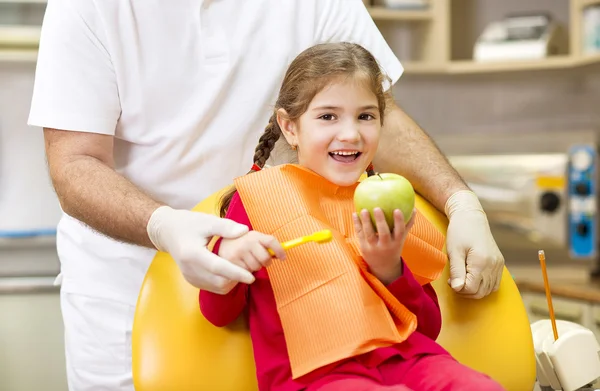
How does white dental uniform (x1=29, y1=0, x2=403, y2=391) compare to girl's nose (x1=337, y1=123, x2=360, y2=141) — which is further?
white dental uniform (x1=29, y1=0, x2=403, y2=391)

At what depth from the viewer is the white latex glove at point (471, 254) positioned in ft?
4.32

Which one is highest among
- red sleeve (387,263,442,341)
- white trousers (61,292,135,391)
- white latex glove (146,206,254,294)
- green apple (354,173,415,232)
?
green apple (354,173,415,232)

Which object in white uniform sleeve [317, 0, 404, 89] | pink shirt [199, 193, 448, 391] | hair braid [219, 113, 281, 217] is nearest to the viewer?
pink shirt [199, 193, 448, 391]

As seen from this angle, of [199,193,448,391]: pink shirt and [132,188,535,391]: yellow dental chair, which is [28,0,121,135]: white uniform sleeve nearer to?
[132,188,535,391]: yellow dental chair

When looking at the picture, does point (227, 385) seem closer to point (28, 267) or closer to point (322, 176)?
point (322, 176)

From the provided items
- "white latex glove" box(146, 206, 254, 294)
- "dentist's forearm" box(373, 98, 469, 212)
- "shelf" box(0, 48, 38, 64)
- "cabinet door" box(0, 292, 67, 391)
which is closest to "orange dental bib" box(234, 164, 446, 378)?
"white latex glove" box(146, 206, 254, 294)

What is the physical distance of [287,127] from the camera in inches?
52.2

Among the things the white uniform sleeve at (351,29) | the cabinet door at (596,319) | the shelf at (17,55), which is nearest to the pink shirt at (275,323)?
the white uniform sleeve at (351,29)

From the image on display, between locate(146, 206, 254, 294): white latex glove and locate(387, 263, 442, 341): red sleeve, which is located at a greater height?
locate(146, 206, 254, 294): white latex glove

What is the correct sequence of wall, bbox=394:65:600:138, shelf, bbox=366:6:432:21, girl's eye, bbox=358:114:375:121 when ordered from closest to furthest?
girl's eye, bbox=358:114:375:121
shelf, bbox=366:6:432:21
wall, bbox=394:65:600:138

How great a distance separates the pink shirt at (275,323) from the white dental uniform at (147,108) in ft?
1.05

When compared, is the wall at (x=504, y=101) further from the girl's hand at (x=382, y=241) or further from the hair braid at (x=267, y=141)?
the girl's hand at (x=382, y=241)

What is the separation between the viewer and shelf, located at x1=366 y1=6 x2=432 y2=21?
3080mm

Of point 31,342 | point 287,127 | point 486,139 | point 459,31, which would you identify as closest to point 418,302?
point 287,127
